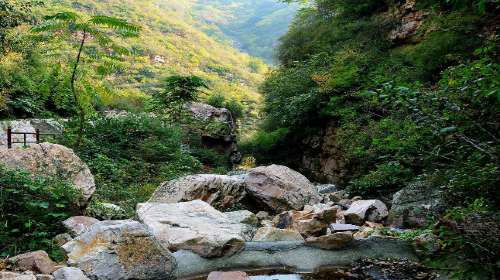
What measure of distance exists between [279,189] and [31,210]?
206 inches

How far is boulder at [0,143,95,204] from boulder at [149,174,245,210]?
1.75m

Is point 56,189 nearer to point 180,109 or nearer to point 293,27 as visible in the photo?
point 180,109

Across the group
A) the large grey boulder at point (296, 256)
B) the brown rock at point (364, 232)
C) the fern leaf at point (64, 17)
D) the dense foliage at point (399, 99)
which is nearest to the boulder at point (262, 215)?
the dense foliage at point (399, 99)

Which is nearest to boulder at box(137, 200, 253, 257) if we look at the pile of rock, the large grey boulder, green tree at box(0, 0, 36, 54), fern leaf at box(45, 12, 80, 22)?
the pile of rock

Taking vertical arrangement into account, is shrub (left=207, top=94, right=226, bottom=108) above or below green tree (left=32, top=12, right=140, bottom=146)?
below

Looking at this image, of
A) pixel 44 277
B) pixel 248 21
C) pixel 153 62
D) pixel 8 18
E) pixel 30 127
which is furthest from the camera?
pixel 248 21

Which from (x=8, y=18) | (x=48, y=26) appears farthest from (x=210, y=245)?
(x=8, y=18)

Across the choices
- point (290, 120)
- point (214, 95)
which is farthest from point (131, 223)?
point (214, 95)

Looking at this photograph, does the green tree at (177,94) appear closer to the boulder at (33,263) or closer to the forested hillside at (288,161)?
the forested hillside at (288,161)

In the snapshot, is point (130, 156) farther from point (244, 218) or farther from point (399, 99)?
point (399, 99)

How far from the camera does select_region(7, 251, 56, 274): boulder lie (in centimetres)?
486

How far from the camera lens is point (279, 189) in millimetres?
9695

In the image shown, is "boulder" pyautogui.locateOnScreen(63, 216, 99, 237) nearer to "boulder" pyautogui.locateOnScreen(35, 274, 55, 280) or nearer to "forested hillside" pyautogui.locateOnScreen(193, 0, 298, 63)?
"boulder" pyautogui.locateOnScreen(35, 274, 55, 280)

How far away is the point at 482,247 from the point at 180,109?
17602 millimetres
